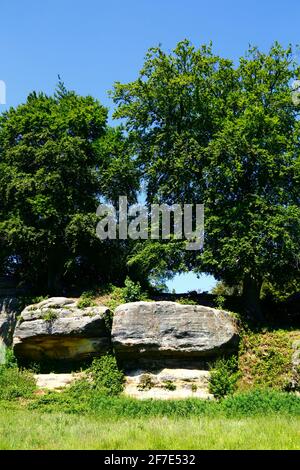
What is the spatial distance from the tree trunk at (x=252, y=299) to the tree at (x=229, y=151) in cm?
5

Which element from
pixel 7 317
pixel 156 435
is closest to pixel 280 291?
pixel 7 317

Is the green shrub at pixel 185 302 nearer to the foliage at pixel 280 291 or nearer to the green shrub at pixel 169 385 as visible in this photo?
the green shrub at pixel 169 385

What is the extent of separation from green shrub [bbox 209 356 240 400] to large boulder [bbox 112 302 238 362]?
1.55ft

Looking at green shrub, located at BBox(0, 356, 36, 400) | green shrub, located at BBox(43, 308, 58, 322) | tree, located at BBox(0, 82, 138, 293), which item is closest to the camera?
green shrub, located at BBox(0, 356, 36, 400)

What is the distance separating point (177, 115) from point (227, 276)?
9.00 meters

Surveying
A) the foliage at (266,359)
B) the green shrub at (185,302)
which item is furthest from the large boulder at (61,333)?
the foliage at (266,359)

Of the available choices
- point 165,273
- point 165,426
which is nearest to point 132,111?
point 165,273

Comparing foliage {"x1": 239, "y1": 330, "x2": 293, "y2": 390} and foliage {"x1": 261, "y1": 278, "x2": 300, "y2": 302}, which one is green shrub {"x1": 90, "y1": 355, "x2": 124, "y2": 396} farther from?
foliage {"x1": 261, "y1": 278, "x2": 300, "y2": 302}

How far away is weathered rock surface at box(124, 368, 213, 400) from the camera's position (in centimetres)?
2066

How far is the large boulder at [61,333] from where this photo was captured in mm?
22312

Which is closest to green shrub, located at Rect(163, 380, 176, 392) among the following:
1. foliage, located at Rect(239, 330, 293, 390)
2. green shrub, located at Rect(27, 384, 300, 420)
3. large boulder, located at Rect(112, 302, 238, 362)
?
large boulder, located at Rect(112, 302, 238, 362)

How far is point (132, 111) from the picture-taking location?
28094 millimetres

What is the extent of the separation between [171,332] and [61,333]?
4780mm
